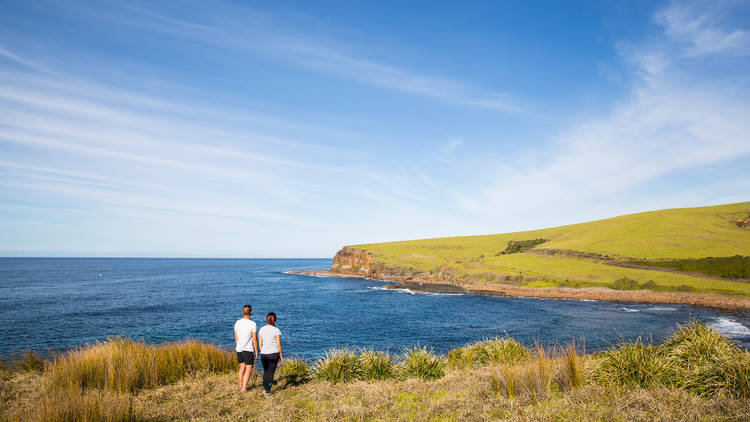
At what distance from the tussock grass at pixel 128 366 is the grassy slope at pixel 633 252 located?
64536 mm

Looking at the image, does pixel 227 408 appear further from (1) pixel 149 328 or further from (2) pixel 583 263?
(2) pixel 583 263

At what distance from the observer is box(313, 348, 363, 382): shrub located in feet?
39.0

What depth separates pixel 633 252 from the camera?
7644cm

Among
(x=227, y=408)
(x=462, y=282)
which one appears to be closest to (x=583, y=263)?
(x=462, y=282)

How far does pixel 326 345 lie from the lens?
3011cm

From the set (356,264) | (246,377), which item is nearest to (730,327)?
(246,377)

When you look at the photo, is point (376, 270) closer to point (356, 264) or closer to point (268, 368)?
point (356, 264)

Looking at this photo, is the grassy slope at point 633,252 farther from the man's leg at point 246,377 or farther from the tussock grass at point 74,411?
the tussock grass at point 74,411

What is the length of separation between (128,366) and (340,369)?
21.0ft

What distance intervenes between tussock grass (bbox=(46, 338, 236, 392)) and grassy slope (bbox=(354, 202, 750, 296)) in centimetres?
6454

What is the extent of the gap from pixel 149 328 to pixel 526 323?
3986 cm

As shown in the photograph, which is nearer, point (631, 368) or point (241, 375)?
point (631, 368)

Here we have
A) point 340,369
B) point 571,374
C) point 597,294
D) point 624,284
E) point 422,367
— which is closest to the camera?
point 571,374

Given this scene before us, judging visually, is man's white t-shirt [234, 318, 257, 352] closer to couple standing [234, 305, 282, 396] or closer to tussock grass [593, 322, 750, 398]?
couple standing [234, 305, 282, 396]
